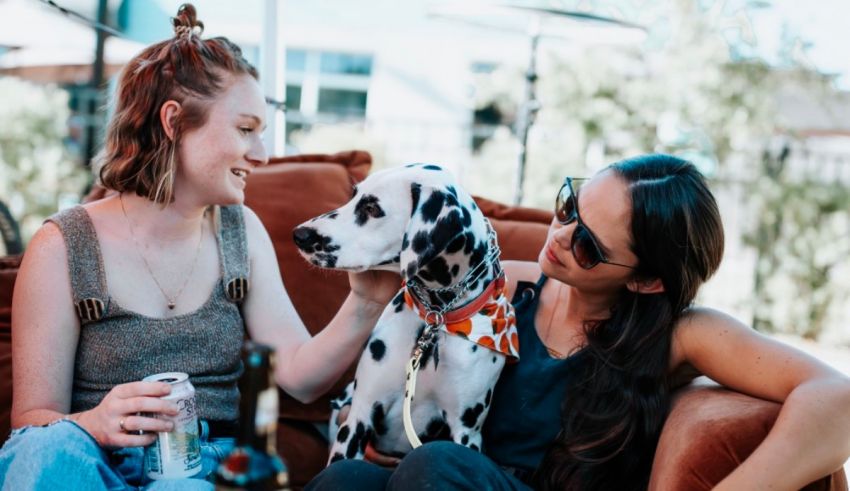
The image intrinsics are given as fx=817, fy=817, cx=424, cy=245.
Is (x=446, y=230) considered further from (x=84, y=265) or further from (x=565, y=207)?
(x=84, y=265)

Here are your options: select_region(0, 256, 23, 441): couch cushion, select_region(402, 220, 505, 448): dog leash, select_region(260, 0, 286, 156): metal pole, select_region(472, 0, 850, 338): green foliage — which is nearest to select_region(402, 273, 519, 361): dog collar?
select_region(402, 220, 505, 448): dog leash

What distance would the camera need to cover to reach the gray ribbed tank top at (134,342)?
6.00 ft

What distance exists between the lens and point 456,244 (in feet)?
5.95

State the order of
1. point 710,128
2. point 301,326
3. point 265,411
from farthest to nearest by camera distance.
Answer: point 710,128 < point 301,326 < point 265,411

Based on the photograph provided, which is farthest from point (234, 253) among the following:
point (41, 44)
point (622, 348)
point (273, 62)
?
point (41, 44)

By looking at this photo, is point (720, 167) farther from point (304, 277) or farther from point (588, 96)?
point (304, 277)

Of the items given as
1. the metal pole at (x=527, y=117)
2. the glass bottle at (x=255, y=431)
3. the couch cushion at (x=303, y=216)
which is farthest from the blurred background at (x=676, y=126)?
the glass bottle at (x=255, y=431)

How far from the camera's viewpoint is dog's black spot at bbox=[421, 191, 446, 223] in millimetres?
1804

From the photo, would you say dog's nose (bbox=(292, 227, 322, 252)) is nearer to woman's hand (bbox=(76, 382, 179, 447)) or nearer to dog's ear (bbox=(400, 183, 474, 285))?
dog's ear (bbox=(400, 183, 474, 285))

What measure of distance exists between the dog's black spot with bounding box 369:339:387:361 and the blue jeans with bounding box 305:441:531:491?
0.98 feet

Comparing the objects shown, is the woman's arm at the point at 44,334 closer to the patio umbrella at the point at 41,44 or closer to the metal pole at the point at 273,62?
the metal pole at the point at 273,62

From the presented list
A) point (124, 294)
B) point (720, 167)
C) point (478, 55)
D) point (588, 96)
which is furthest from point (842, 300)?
point (124, 294)

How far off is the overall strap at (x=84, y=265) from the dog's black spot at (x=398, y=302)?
660mm

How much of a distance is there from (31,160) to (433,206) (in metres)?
5.42
